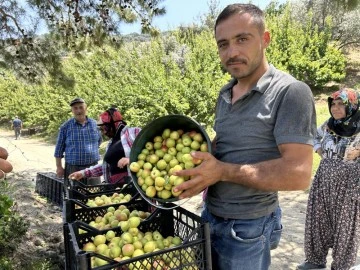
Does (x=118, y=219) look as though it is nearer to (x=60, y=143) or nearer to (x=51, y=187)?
(x=51, y=187)

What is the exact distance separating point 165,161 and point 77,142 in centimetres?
393

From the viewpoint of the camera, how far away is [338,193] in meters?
3.33

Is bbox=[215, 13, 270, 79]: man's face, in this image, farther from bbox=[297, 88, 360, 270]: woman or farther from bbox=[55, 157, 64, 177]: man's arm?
bbox=[55, 157, 64, 177]: man's arm

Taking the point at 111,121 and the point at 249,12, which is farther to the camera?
the point at 111,121

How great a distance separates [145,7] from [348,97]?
4.11 metres

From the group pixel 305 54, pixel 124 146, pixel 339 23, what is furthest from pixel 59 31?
pixel 339 23

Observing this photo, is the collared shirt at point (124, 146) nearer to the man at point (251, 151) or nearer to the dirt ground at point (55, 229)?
the dirt ground at point (55, 229)

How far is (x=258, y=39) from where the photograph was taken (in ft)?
5.22

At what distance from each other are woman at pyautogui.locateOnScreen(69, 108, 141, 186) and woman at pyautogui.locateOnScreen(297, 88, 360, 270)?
6.30 feet

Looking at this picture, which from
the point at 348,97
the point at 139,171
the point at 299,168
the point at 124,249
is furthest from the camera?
the point at 348,97

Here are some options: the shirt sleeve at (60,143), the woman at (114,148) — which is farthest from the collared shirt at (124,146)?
the shirt sleeve at (60,143)

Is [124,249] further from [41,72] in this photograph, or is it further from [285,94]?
[41,72]

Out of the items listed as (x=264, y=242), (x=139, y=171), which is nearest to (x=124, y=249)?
(x=139, y=171)

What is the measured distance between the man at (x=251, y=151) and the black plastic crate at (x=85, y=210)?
0.63m
